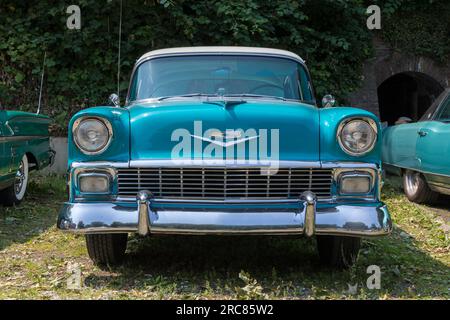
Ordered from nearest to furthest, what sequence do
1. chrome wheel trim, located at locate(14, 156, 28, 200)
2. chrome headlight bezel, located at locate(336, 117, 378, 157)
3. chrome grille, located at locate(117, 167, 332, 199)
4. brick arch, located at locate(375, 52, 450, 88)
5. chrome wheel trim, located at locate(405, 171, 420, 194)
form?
chrome grille, located at locate(117, 167, 332, 199)
chrome headlight bezel, located at locate(336, 117, 378, 157)
chrome wheel trim, located at locate(14, 156, 28, 200)
chrome wheel trim, located at locate(405, 171, 420, 194)
brick arch, located at locate(375, 52, 450, 88)

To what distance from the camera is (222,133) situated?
150 inches

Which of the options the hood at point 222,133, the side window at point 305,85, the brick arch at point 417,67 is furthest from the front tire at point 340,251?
the brick arch at point 417,67

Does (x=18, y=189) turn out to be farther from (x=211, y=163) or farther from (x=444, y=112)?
(x=444, y=112)

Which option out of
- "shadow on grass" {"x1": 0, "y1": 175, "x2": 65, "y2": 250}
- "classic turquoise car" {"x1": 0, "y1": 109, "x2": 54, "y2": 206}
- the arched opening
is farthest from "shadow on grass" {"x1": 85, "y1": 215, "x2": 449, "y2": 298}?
the arched opening

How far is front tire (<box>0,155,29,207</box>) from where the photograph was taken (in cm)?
680

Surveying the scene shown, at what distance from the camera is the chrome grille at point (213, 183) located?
12.3 ft

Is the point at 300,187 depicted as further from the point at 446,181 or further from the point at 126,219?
the point at 446,181

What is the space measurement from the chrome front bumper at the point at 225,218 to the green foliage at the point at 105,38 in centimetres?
675

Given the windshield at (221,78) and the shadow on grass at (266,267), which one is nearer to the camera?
the shadow on grass at (266,267)

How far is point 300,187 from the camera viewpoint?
380 cm

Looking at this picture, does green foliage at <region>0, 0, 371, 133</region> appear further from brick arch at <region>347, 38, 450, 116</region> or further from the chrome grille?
the chrome grille

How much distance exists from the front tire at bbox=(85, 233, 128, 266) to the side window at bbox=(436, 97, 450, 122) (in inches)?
164

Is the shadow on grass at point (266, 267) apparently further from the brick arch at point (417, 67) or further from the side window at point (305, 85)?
the brick arch at point (417, 67)
